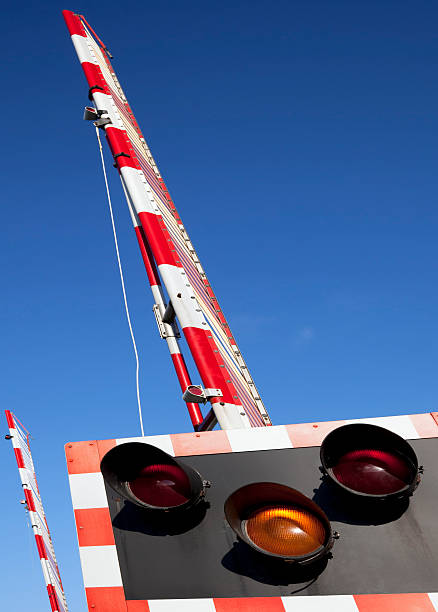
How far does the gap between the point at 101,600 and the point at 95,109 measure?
5.88 metres

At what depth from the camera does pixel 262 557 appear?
7.25 feet

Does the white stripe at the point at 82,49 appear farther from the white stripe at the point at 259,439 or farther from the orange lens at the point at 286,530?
the orange lens at the point at 286,530

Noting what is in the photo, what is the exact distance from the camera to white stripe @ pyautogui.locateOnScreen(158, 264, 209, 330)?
4.98 metres

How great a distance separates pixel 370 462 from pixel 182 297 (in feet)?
9.86

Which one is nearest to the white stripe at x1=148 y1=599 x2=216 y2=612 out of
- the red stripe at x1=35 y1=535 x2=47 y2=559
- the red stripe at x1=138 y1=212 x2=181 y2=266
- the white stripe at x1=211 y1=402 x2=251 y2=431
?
the white stripe at x1=211 y1=402 x2=251 y2=431

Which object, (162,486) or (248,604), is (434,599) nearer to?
(248,604)

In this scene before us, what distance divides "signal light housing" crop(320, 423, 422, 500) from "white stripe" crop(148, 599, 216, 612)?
2.27 feet

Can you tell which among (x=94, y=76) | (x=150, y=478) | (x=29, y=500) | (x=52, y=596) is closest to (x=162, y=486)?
(x=150, y=478)

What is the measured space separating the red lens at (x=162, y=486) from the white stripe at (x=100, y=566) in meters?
0.28

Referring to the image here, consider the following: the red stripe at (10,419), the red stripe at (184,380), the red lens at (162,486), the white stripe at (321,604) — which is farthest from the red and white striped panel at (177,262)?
the red stripe at (10,419)

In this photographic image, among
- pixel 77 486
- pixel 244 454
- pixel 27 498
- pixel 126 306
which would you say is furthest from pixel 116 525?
pixel 27 498

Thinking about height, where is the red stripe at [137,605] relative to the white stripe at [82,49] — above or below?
below

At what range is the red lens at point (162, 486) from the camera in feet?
7.98

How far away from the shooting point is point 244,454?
2.63 m
